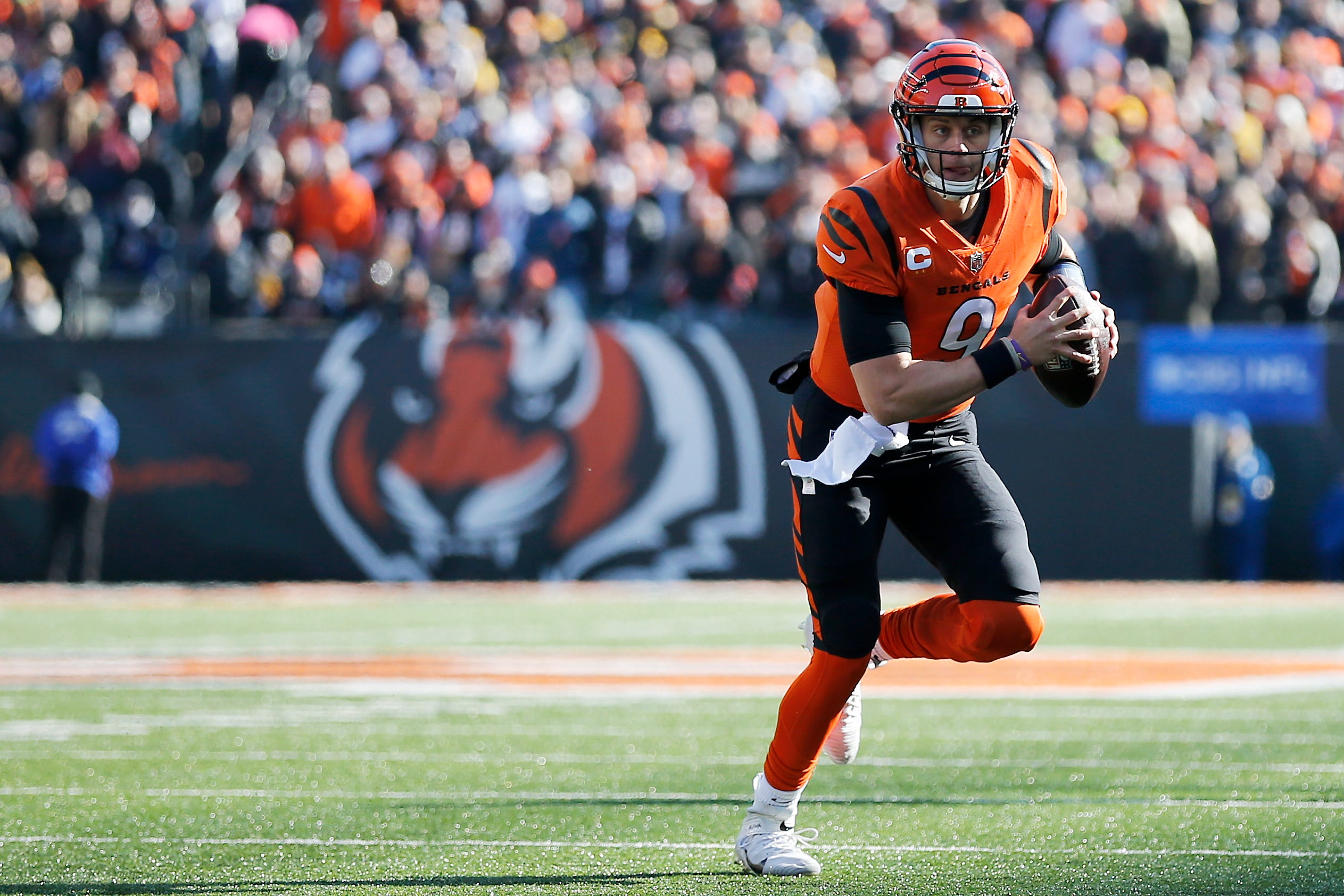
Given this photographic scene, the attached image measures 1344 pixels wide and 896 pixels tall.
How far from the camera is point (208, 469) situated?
47.9 feet

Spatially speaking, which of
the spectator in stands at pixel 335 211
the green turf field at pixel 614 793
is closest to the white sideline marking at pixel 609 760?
the green turf field at pixel 614 793

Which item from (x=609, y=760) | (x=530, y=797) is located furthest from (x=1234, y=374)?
(x=530, y=797)

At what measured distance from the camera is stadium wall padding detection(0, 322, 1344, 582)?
14.6 m

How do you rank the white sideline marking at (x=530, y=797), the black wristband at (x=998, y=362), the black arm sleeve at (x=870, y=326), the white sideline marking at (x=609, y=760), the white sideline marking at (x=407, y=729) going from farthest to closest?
the white sideline marking at (x=407, y=729) → the white sideline marking at (x=609, y=760) → the white sideline marking at (x=530, y=797) → the black arm sleeve at (x=870, y=326) → the black wristband at (x=998, y=362)

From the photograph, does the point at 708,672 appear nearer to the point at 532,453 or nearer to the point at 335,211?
the point at 532,453

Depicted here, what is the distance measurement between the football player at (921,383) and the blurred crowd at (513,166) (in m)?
9.55

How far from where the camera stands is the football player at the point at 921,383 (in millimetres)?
4355

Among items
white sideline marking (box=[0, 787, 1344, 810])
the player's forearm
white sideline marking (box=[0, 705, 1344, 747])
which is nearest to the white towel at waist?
the player's forearm

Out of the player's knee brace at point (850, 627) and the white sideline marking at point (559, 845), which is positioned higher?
the player's knee brace at point (850, 627)

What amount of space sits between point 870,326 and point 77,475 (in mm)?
10846

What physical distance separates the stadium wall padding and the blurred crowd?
369mm

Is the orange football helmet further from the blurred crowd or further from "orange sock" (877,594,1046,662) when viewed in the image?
the blurred crowd

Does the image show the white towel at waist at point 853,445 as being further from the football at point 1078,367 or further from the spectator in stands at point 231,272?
the spectator in stands at point 231,272

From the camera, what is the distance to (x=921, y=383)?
428 centimetres
